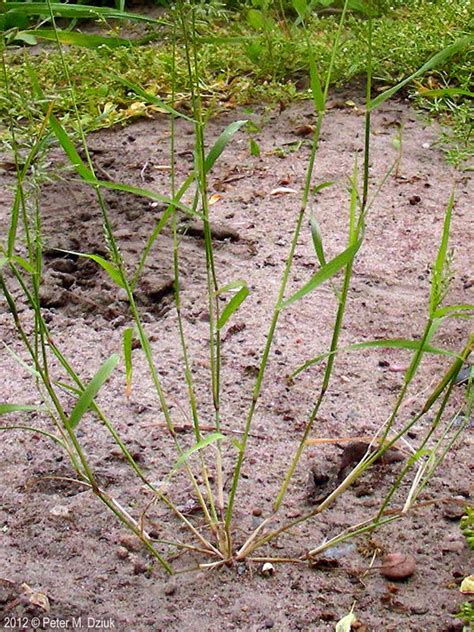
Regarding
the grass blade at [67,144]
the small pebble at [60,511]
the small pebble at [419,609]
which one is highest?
the grass blade at [67,144]

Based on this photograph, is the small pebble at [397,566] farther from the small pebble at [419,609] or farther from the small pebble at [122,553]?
the small pebble at [122,553]

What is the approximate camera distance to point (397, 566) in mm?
1576

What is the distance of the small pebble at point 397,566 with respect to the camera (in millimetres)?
1566

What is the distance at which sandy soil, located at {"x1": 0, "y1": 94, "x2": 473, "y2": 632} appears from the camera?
1547mm

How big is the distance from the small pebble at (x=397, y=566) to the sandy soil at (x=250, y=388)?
0.01 metres

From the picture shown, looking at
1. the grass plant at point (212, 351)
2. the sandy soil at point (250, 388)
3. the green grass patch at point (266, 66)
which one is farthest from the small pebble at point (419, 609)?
the green grass patch at point (266, 66)

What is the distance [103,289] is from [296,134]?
1.19 metres

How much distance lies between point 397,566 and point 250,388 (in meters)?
0.60

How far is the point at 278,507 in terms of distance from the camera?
5.33 feet

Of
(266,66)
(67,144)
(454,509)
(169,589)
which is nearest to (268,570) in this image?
(169,589)

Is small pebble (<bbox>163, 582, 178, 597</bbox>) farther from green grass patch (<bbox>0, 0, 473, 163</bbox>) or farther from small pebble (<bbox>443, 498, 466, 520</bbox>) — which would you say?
green grass patch (<bbox>0, 0, 473, 163</bbox>)

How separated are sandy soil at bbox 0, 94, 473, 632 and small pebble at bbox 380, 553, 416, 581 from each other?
0.01 metres

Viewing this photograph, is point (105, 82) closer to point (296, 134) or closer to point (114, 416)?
point (296, 134)

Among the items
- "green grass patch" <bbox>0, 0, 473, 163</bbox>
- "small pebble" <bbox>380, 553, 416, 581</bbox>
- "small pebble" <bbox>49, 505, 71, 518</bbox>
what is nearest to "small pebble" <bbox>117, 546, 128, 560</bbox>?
"small pebble" <bbox>49, 505, 71, 518</bbox>
